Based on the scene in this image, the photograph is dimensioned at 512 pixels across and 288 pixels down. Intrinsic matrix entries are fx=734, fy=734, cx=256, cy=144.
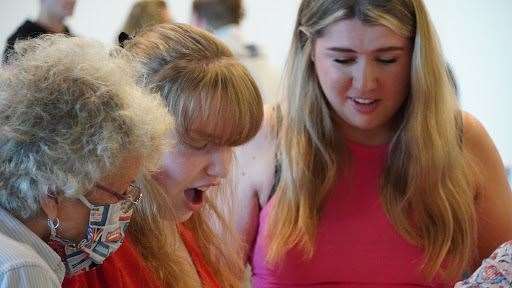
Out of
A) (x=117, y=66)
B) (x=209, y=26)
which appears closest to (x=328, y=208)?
(x=117, y=66)

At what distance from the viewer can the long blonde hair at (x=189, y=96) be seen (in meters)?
1.24

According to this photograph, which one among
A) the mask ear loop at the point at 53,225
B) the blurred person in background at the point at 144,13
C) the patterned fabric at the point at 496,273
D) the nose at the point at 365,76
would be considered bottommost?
the patterned fabric at the point at 496,273

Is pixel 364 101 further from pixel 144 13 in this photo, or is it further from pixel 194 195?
pixel 144 13

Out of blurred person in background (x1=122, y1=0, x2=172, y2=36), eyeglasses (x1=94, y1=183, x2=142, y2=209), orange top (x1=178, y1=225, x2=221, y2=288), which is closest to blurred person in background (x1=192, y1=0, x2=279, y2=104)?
blurred person in background (x1=122, y1=0, x2=172, y2=36)

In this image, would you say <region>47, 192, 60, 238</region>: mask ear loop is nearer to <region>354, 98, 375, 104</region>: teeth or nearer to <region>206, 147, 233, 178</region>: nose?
<region>206, 147, 233, 178</region>: nose

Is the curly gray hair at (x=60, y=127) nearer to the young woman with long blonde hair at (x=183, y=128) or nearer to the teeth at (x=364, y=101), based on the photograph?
the young woman with long blonde hair at (x=183, y=128)

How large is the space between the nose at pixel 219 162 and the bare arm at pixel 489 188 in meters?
0.68

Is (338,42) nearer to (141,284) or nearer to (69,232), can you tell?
(141,284)

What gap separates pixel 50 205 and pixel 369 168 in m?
0.99

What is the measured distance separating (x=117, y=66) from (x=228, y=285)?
25.2 inches

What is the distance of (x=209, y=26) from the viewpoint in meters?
3.17

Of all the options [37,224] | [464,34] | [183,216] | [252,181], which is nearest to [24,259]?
[37,224]

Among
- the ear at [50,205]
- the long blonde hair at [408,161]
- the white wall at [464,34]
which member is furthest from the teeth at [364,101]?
the white wall at [464,34]

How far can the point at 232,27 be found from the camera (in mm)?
3158
